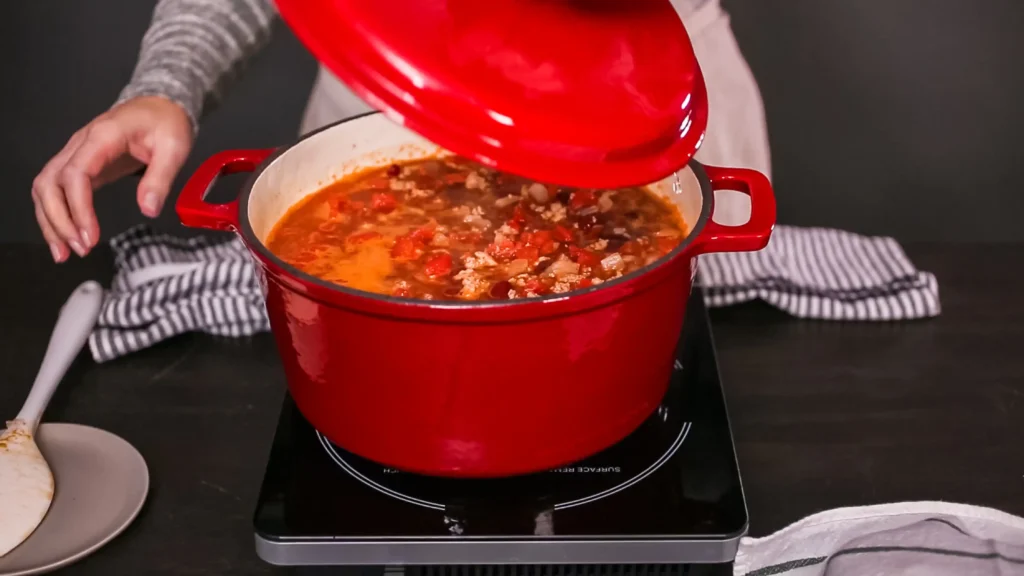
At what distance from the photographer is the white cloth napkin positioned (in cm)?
72

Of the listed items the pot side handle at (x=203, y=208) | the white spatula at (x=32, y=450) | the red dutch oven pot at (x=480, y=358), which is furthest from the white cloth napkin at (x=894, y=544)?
the white spatula at (x=32, y=450)

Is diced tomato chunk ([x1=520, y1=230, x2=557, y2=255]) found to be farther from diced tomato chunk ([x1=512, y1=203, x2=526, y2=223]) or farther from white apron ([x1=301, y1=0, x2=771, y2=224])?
white apron ([x1=301, y1=0, x2=771, y2=224])

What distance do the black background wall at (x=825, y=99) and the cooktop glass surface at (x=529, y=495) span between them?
3.44 feet

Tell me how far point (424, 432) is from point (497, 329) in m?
0.12

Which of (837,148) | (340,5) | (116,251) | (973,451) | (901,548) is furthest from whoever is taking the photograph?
(837,148)

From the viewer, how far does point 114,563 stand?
813mm

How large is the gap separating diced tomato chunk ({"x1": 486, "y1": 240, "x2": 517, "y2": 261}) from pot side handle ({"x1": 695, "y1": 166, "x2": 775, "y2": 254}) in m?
0.19

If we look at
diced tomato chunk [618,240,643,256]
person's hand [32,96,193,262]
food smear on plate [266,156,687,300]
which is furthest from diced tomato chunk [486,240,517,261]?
person's hand [32,96,193,262]

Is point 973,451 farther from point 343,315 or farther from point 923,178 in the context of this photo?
point 923,178

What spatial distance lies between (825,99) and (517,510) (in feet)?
4.18

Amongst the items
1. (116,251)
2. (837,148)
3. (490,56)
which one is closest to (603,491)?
(490,56)

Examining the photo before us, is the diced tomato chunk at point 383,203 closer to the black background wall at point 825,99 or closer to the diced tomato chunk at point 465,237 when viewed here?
the diced tomato chunk at point 465,237

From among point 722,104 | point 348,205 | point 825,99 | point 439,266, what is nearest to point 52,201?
point 348,205

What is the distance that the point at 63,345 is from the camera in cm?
102
